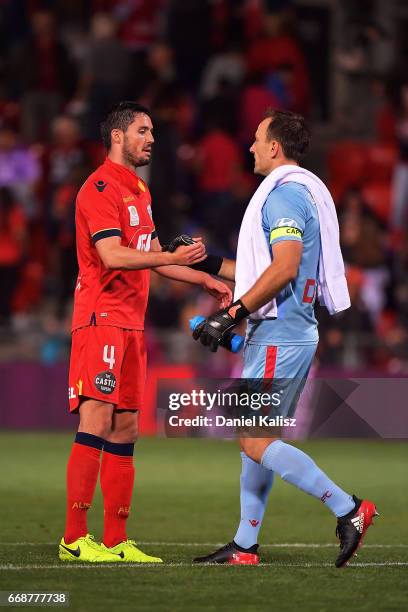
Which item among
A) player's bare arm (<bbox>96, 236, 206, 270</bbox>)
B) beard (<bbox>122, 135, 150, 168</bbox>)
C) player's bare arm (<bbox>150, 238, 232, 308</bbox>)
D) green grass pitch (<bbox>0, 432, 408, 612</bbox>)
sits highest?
beard (<bbox>122, 135, 150, 168</bbox>)

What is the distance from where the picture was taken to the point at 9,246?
49.8 ft

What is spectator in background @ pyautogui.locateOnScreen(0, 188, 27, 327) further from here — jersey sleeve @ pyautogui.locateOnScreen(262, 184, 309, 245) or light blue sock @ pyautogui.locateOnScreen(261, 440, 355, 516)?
light blue sock @ pyautogui.locateOnScreen(261, 440, 355, 516)

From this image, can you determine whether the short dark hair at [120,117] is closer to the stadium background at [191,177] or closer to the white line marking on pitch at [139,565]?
the white line marking on pitch at [139,565]

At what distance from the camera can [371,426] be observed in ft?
45.5

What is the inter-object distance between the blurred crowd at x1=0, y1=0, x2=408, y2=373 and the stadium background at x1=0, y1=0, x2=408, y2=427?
2cm

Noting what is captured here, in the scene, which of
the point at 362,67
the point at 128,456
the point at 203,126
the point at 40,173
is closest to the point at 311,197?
the point at 128,456

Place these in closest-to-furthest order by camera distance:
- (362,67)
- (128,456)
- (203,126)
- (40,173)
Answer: (128,456) < (40,173) < (203,126) < (362,67)

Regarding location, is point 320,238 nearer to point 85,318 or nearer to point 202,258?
point 202,258

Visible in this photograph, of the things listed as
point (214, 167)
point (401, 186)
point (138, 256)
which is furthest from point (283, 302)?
point (401, 186)

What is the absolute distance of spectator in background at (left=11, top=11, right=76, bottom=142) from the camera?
1662 centimetres

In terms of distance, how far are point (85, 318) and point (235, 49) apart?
1144 centimetres

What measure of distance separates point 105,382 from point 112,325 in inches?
11.4

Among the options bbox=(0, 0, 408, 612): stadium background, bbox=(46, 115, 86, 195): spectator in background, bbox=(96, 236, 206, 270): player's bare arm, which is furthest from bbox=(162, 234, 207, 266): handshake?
bbox=(46, 115, 86, 195): spectator in background

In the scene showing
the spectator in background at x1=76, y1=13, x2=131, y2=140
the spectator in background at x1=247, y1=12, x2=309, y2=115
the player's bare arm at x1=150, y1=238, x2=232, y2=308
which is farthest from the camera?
the spectator in background at x1=247, y1=12, x2=309, y2=115
